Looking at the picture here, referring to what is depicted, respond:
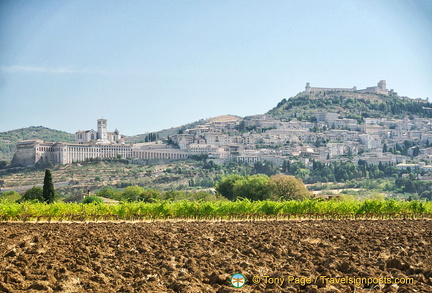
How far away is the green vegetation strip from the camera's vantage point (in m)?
23.0

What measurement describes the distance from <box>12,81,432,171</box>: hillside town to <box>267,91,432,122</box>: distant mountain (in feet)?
12.4

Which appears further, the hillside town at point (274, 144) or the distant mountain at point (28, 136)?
the distant mountain at point (28, 136)

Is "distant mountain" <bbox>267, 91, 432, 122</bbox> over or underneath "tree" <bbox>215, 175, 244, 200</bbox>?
over

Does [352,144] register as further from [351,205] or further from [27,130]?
[351,205]

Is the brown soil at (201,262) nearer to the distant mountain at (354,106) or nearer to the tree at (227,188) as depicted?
the tree at (227,188)

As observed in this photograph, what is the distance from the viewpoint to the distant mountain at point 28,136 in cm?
11973

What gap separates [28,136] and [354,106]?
261 ft

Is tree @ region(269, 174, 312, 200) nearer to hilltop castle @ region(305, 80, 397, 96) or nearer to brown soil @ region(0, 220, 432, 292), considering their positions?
brown soil @ region(0, 220, 432, 292)

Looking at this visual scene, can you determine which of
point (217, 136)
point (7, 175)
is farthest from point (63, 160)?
point (217, 136)

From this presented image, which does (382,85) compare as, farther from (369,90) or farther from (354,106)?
(354,106)

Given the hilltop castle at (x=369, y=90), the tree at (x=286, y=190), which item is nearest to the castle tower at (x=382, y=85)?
the hilltop castle at (x=369, y=90)

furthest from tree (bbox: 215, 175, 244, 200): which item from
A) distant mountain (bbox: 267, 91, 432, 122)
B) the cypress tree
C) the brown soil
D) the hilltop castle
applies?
the hilltop castle

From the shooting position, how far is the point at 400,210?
2522 cm

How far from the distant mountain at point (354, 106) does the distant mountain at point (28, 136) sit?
172 ft
